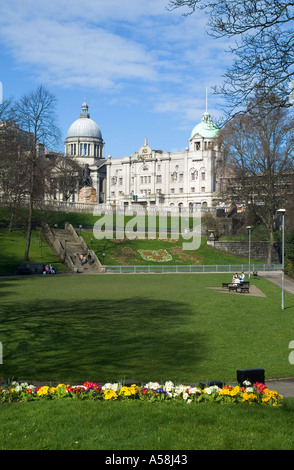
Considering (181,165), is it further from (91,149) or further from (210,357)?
(210,357)

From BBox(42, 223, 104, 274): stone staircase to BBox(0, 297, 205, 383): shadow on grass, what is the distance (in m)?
28.5

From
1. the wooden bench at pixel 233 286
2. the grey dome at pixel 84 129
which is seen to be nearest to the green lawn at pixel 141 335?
the wooden bench at pixel 233 286

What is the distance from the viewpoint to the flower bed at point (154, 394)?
10.4m

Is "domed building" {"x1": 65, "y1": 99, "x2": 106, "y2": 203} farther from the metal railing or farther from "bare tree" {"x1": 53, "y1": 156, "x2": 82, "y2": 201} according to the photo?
the metal railing

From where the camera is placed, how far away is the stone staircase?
5678 cm

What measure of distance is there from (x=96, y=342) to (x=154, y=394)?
868 cm

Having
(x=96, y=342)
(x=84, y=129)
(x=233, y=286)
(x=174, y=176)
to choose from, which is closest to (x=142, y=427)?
(x=96, y=342)

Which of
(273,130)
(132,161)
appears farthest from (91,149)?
(273,130)

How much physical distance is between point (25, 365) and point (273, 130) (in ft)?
157

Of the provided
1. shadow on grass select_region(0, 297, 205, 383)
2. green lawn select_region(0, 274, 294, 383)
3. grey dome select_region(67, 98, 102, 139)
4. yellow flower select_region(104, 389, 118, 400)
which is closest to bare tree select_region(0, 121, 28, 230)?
green lawn select_region(0, 274, 294, 383)

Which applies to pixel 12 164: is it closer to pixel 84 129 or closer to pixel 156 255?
pixel 156 255

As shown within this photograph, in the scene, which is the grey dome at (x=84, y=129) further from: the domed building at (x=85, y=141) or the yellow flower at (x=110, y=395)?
the yellow flower at (x=110, y=395)

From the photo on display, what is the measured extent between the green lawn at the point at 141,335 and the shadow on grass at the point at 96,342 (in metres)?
0.03
